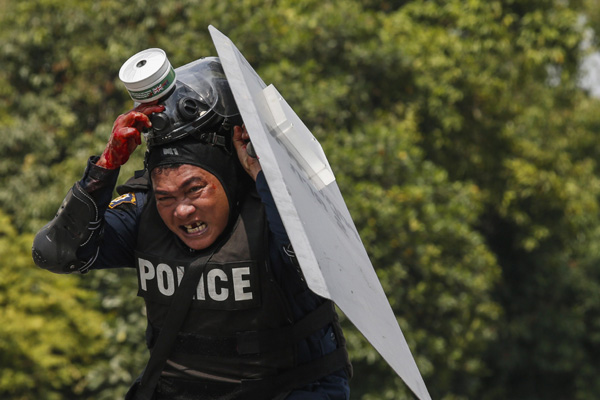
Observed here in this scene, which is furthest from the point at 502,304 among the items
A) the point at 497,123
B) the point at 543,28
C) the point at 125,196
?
the point at 125,196

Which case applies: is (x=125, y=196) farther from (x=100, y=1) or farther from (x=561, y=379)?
(x=561, y=379)

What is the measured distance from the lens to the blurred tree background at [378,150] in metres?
8.05

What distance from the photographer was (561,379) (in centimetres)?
1448

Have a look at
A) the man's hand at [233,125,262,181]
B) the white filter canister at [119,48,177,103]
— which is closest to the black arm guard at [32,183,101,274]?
the white filter canister at [119,48,177,103]

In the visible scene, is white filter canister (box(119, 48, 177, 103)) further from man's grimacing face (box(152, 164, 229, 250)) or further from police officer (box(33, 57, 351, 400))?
man's grimacing face (box(152, 164, 229, 250))

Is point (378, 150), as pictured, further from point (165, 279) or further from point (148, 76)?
point (148, 76)

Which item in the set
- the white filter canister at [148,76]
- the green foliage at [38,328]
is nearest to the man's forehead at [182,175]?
the white filter canister at [148,76]

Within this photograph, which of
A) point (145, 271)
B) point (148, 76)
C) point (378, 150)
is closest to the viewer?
point (148, 76)

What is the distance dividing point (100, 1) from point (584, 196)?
21.8ft

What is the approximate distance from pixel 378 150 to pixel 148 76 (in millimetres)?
6576

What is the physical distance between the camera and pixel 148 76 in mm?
2701

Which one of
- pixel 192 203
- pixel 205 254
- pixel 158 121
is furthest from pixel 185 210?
pixel 158 121

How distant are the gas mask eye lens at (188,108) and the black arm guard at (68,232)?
0.36 m

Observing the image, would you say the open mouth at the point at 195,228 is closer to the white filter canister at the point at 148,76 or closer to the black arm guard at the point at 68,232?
the black arm guard at the point at 68,232
